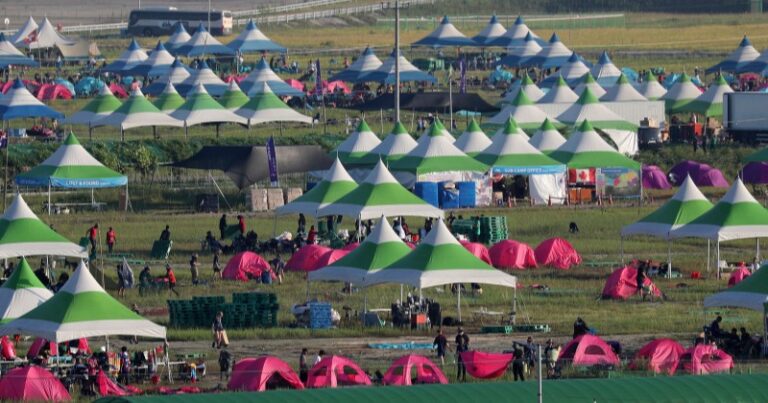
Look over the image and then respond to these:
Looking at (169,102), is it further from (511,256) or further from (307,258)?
(511,256)

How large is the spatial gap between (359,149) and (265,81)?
74.7 feet

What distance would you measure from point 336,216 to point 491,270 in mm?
13626

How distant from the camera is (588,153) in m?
58.0

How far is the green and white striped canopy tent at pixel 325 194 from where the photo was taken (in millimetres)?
48719

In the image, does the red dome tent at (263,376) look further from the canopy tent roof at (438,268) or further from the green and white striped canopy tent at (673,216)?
the green and white striped canopy tent at (673,216)

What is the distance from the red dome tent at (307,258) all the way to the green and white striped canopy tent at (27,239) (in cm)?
530

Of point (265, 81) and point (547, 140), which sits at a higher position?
point (265, 81)

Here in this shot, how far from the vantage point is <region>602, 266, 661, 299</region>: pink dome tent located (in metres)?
42.2

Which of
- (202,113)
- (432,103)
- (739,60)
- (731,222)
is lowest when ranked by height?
(731,222)

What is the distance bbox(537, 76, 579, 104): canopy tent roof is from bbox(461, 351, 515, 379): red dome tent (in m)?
40.0

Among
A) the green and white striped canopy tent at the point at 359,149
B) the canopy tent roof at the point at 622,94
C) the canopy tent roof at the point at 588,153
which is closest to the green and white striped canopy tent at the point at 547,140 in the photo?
the canopy tent roof at the point at 588,153

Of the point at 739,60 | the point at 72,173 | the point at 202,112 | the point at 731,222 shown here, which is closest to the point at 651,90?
the point at 739,60

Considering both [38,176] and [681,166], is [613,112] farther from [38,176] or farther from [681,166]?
[38,176]

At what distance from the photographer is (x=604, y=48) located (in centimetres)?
11900
